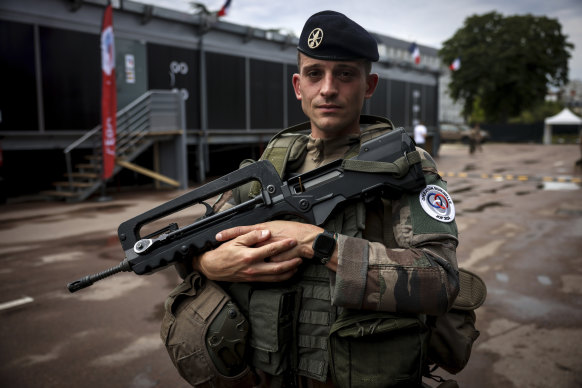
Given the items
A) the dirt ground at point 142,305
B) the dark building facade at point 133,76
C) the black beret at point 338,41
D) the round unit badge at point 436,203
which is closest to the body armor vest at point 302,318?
the round unit badge at point 436,203

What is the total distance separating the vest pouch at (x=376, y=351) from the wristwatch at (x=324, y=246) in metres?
0.23

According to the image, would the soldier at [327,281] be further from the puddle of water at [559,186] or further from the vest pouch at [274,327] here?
the puddle of water at [559,186]

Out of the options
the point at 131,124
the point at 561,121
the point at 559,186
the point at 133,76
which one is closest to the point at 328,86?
the point at 131,124

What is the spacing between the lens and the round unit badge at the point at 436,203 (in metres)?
1.50

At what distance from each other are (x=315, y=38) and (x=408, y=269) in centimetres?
89

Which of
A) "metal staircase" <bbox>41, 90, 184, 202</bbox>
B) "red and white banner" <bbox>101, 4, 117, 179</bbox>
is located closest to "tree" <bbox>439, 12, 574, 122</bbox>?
"metal staircase" <bbox>41, 90, 184, 202</bbox>

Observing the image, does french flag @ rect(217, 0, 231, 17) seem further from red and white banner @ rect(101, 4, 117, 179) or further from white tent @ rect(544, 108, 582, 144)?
white tent @ rect(544, 108, 582, 144)

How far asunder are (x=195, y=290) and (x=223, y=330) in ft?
0.75

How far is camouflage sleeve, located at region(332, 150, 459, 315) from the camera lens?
140 cm

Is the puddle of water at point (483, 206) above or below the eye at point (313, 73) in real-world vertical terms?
below

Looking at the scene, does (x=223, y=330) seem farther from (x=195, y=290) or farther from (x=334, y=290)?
(x=334, y=290)

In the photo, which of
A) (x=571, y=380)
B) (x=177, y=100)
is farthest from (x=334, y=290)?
(x=177, y=100)

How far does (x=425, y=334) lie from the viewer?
60.6 inches

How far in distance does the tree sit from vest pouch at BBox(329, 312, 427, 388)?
Result: 141 ft
